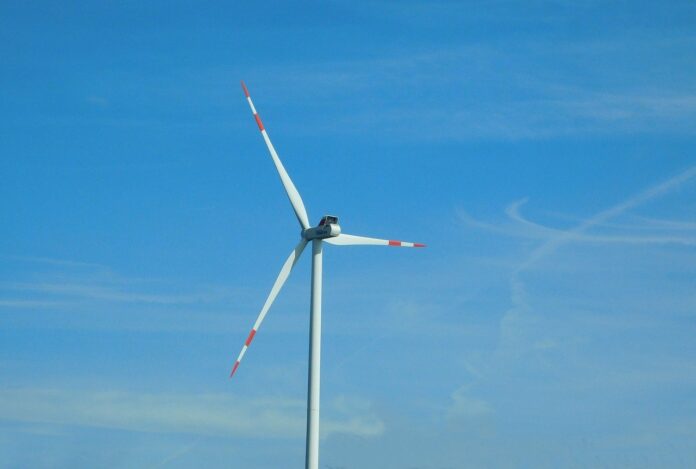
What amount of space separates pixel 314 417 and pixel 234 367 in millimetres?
7215

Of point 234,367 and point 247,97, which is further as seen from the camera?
point 247,97

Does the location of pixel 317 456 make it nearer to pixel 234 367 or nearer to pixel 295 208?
pixel 234 367

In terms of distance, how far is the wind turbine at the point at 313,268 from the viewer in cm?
7988

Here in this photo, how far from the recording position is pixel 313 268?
8288 cm

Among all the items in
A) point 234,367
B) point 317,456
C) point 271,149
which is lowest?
point 317,456

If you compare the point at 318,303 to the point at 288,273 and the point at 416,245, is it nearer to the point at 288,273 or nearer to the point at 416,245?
the point at 288,273

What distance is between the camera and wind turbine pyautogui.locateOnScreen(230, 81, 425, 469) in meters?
79.9

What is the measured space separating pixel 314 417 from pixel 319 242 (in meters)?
12.8

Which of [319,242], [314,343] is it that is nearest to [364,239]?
[319,242]

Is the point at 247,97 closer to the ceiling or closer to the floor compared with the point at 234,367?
closer to the ceiling

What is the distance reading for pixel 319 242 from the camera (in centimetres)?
8281

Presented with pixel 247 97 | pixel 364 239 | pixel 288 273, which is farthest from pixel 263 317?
pixel 247 97

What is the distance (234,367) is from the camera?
82.2 metres

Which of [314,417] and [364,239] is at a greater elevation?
[364,239]
